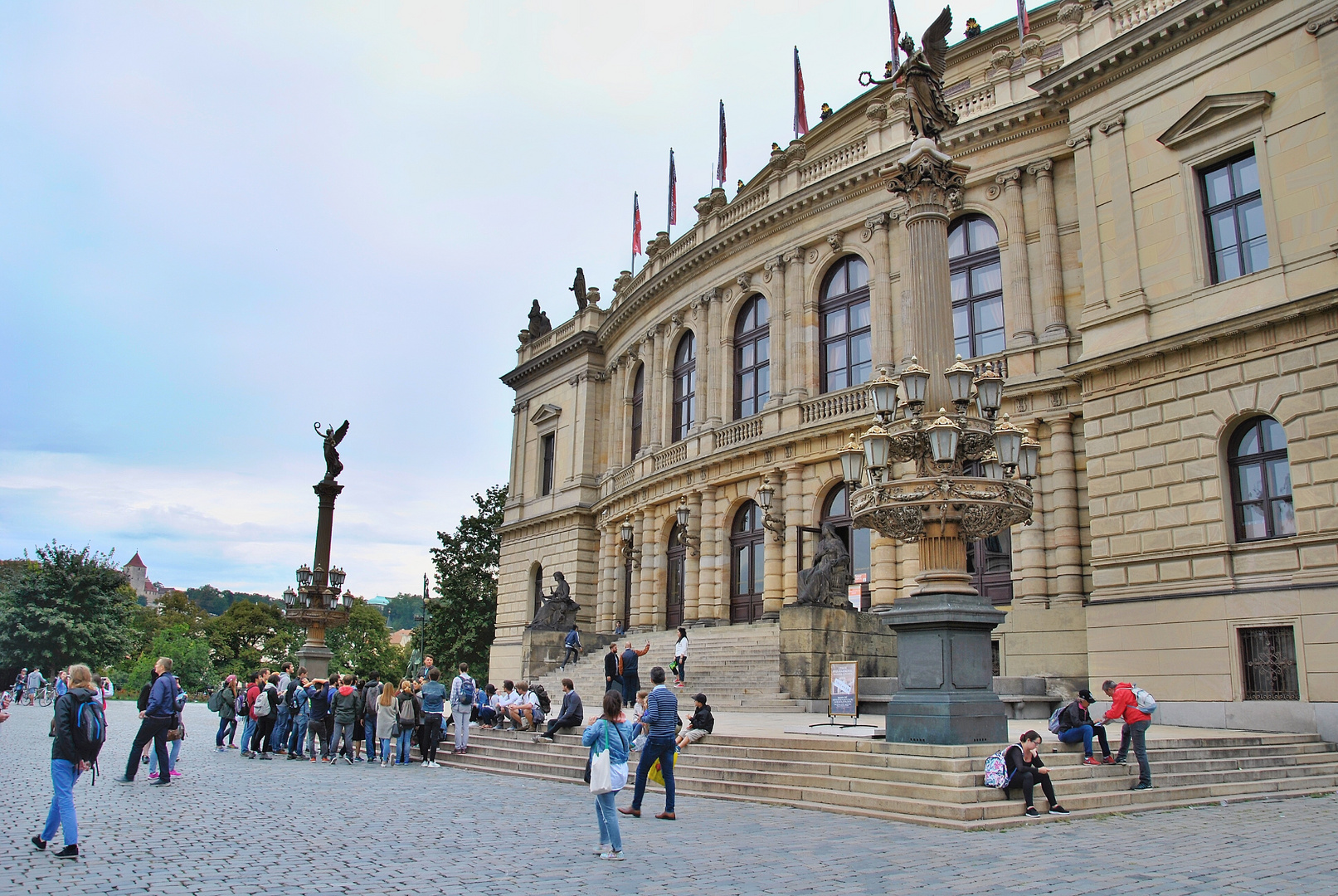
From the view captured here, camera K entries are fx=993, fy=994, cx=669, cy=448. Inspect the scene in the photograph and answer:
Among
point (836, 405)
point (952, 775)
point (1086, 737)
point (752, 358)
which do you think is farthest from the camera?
point (752, 358)

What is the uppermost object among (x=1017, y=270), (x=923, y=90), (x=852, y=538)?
(x=1017, y=270)

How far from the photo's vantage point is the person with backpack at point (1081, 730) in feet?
42.5

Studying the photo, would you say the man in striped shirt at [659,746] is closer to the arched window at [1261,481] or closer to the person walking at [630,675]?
the person walking at [630,675]

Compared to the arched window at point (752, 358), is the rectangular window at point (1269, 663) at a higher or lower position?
lower

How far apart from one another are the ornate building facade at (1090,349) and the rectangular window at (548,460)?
8.70 meters

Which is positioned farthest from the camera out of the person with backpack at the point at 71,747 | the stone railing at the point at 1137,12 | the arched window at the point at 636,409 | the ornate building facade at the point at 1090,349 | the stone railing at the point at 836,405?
the arched window at the point at 636,409

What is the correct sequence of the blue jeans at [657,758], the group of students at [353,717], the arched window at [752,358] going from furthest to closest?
Result: the arched window at [752,358] → the group of students at [353,717] → the blue jeans at [657,758]

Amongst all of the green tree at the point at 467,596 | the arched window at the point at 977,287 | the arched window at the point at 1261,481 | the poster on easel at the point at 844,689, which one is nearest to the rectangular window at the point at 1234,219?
the arched window at the point at 1261,481

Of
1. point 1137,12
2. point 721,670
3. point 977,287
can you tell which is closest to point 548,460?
point 721,670

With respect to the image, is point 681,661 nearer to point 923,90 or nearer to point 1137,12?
point 923,90

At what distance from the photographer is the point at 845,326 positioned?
30.8 meters

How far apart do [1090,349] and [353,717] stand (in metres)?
17.6

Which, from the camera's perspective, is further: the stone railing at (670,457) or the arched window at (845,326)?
the stone railing at (670,457)

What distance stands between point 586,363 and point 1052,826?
35626mm
